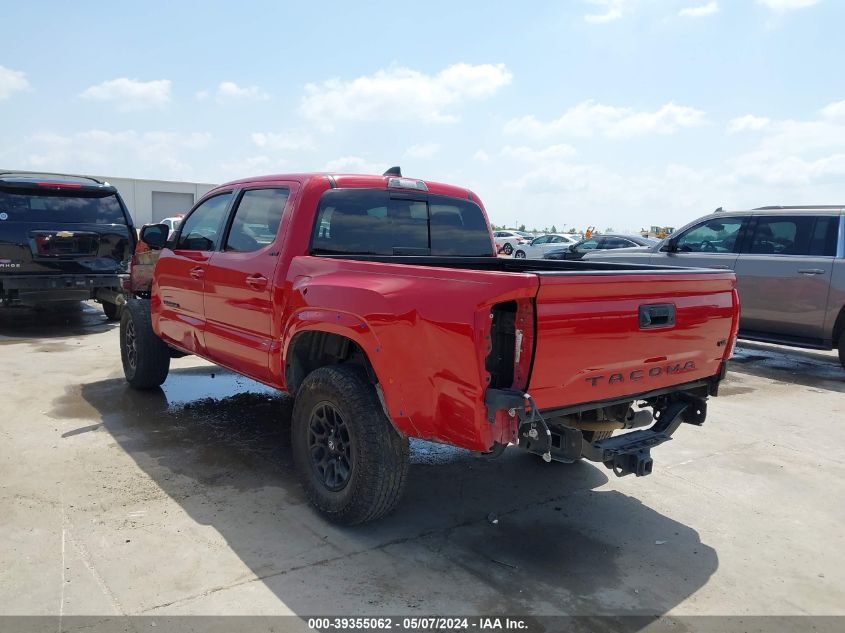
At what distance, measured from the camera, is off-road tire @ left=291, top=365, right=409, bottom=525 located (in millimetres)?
3332

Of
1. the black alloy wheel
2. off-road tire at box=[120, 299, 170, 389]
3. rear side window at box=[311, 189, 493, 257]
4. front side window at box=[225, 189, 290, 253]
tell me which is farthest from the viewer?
off-road tire at box=[120, 299, 170, 389]

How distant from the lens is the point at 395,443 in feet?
11.0

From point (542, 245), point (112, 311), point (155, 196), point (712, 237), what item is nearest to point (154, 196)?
point (155, 196)

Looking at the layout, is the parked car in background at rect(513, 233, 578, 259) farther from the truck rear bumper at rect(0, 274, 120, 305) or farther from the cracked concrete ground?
the cracked concrete ground

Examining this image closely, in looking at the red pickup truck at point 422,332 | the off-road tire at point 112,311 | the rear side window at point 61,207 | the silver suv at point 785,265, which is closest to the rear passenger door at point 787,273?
the silver suv at point 785,265

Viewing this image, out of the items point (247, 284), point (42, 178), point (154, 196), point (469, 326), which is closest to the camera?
point (469, 326)

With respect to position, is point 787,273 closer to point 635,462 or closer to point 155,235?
point 635,462

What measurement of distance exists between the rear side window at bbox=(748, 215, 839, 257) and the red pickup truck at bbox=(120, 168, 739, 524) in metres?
4.70

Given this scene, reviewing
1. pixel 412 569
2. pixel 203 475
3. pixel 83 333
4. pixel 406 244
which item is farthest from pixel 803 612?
pixel 83 333

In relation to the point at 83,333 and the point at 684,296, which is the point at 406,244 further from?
the point at 83,333

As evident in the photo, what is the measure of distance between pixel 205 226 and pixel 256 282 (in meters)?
1.26

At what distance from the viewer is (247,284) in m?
4.43

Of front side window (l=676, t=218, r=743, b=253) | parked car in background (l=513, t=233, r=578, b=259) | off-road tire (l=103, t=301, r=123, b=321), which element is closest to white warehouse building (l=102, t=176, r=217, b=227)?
parked car in background (l=513, t=233, r=578, b=259)

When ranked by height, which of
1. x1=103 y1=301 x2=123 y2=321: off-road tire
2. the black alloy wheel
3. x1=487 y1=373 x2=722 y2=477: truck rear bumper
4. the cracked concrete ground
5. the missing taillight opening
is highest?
the missing taillight opening
